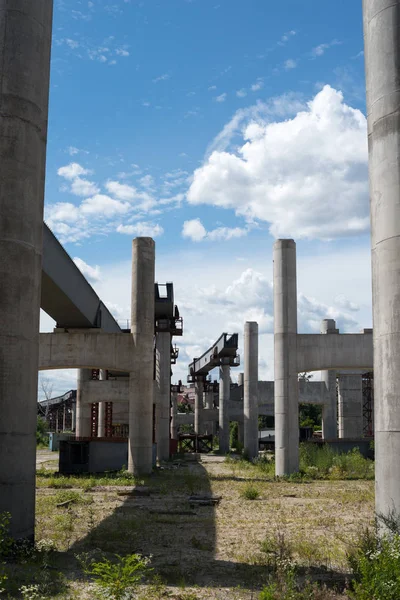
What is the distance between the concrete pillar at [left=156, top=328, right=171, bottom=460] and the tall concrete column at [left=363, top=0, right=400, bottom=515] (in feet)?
96.5

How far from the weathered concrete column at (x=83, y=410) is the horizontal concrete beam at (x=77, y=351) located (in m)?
12.4

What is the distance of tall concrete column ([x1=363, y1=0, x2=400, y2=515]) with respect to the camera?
10055mm

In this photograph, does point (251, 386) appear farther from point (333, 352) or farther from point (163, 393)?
point (333, 352)

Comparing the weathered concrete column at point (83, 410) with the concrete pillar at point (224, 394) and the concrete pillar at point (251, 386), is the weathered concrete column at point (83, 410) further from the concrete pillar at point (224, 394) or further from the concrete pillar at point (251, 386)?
the concrete pillar at point (224, 394)

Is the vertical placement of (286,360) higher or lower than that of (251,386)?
higher

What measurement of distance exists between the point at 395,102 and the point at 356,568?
23.5 ft

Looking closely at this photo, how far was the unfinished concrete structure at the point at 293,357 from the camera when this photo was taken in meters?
26.6

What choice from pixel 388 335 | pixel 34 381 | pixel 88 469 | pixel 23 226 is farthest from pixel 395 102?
pixel 88 469

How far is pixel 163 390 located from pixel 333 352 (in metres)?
15.3

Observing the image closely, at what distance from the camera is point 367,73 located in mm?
11117

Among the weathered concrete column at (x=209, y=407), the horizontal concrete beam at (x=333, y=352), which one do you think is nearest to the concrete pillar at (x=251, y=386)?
the horizontal concrete beam at (x=333, y=352)

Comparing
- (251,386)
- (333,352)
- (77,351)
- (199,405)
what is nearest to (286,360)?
(333,352)

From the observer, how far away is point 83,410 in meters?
38.8

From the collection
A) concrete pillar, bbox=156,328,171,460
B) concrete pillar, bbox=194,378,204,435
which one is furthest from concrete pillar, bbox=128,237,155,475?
concrete pillar, bbox=194,378,204,435
